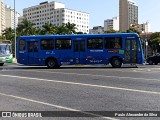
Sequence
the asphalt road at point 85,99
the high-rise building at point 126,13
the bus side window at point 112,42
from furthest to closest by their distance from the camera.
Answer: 1. the high-rise building at point 126,13
2. the bus side window at point 112,42
3. the asphalt road at point 85,99

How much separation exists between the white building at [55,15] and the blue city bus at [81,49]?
399 feet

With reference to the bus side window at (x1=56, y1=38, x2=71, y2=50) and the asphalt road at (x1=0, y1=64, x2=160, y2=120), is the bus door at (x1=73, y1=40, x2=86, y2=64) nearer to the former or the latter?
the bus side window at (x1=56, y1=38, x2=71, y2=50)

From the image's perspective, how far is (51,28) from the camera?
9075 cm

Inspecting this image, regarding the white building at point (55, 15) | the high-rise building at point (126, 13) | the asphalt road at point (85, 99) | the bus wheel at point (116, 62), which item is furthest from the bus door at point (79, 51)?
the white building at point (55, 15)

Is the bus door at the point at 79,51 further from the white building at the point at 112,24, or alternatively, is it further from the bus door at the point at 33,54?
the white building at the point at 112,24

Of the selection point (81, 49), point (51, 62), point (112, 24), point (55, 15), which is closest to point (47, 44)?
point (51, 62)

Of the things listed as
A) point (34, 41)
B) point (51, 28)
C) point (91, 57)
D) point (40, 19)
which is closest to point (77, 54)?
point (91, 57)

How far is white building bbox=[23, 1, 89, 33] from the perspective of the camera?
493ft

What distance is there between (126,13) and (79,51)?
Answer: 407 ft

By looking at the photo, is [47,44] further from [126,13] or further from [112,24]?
[112,24]

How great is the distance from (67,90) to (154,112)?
4973 millimetres

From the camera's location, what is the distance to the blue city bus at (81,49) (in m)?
25.8

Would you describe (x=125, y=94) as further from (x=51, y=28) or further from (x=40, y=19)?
(x=40, y=19)

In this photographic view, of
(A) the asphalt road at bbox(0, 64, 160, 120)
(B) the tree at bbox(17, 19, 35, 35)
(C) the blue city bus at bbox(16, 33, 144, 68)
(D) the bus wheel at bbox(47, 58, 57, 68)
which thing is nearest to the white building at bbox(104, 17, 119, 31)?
(B) the tree at bbox(17, 19, 35, 35)
